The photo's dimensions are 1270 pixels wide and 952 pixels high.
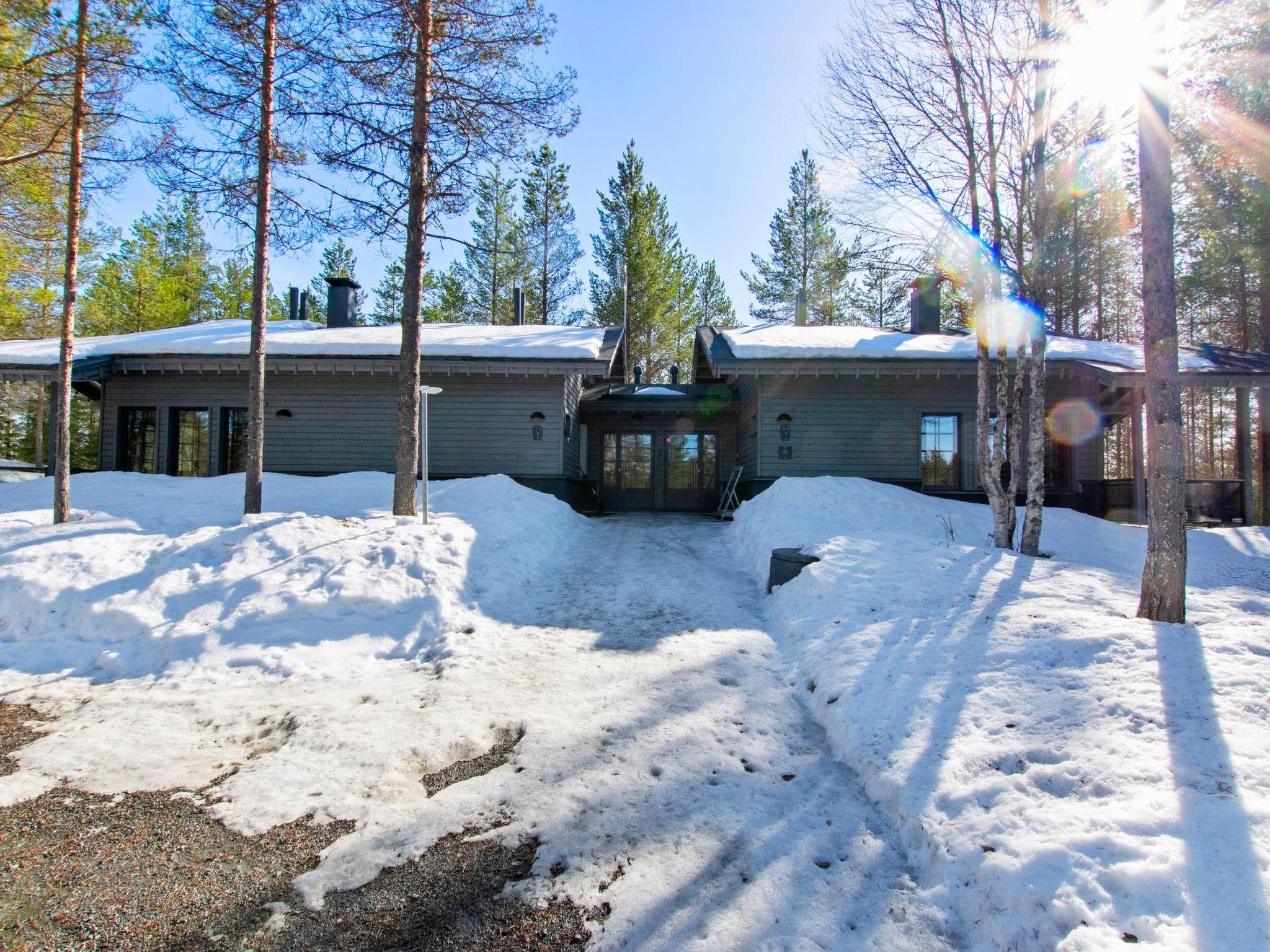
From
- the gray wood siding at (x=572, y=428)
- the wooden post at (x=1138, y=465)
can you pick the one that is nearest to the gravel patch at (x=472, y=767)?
the gray wood siding at (x=572, y=428)

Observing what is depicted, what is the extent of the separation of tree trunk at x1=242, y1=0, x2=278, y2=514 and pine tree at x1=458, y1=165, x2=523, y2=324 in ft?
54.2

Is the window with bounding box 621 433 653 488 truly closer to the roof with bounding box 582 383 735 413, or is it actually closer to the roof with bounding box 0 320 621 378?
the roof with bounding box 582 383 735 413

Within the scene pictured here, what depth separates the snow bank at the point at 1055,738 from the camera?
1.82m

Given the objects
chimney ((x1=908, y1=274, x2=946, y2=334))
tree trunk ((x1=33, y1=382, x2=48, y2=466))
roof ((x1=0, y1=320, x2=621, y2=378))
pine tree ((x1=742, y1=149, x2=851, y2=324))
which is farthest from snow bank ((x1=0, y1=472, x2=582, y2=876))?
pine tree ((x1=742, y1=149, x2=851, y2=324))

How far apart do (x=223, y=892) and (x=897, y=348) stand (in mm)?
11967

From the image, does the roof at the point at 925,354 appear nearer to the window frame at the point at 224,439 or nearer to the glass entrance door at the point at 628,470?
the glass entrance door at the point at 628,470

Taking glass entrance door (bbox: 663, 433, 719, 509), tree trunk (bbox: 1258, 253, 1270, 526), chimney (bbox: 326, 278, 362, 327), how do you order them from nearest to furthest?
tree trunk (bbox: 1258, 253, 1270, 526) → chimney (bbox: 326, 278, 362, 327) → glass entrance door (bbox: 663, 433, 719, 509)

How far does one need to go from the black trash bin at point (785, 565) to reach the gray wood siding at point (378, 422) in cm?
610

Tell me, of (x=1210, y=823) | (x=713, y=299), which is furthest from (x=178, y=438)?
(x=713, y=299)

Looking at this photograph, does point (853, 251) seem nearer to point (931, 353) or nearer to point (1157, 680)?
point (931, 353)

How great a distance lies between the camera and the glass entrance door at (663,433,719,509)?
51.3ft

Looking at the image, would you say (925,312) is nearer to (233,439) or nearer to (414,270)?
(414,270)

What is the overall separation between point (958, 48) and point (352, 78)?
712 centimetres

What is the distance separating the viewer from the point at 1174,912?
1708mm
